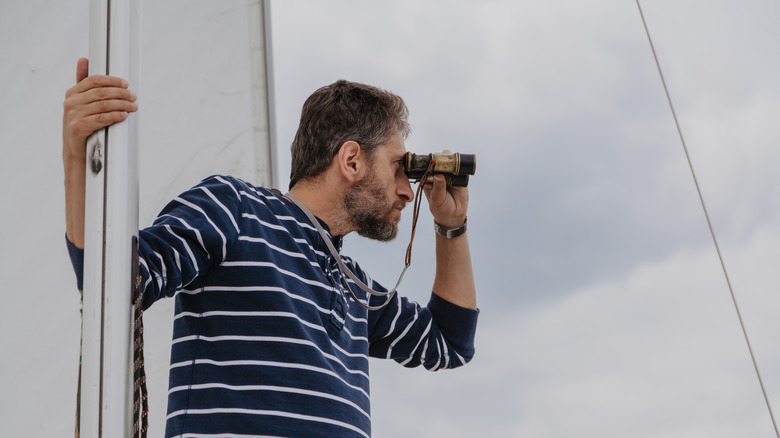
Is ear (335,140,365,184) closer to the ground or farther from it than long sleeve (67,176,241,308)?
farther from it

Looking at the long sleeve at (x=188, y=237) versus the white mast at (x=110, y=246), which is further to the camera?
the long sleeve at (x=188, y=237)

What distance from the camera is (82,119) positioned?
1.55 feet

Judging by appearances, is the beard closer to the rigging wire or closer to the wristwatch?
the wristwatch

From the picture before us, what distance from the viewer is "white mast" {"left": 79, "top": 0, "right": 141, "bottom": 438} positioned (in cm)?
44

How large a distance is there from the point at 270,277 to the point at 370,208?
24 centimetres

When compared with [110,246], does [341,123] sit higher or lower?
higher

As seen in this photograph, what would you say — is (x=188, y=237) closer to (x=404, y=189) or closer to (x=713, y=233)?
(x=404, y=189)

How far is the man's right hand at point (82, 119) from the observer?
1.55 feet

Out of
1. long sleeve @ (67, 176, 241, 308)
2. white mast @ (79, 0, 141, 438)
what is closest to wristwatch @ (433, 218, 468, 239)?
long sleeve @ (67, 176, 241, 308)

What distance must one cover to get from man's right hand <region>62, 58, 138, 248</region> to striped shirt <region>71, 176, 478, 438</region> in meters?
0.09

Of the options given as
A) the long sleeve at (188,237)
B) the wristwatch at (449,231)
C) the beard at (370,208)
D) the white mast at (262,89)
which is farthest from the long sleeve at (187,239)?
the white mast at (262,89)

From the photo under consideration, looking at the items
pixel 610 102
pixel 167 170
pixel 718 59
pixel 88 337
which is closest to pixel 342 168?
pixel 167 170

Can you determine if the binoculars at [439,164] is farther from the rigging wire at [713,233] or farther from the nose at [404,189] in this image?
the rigging wire at [713,233]

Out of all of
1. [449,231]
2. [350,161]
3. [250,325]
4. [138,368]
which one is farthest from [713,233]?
[138,368]
